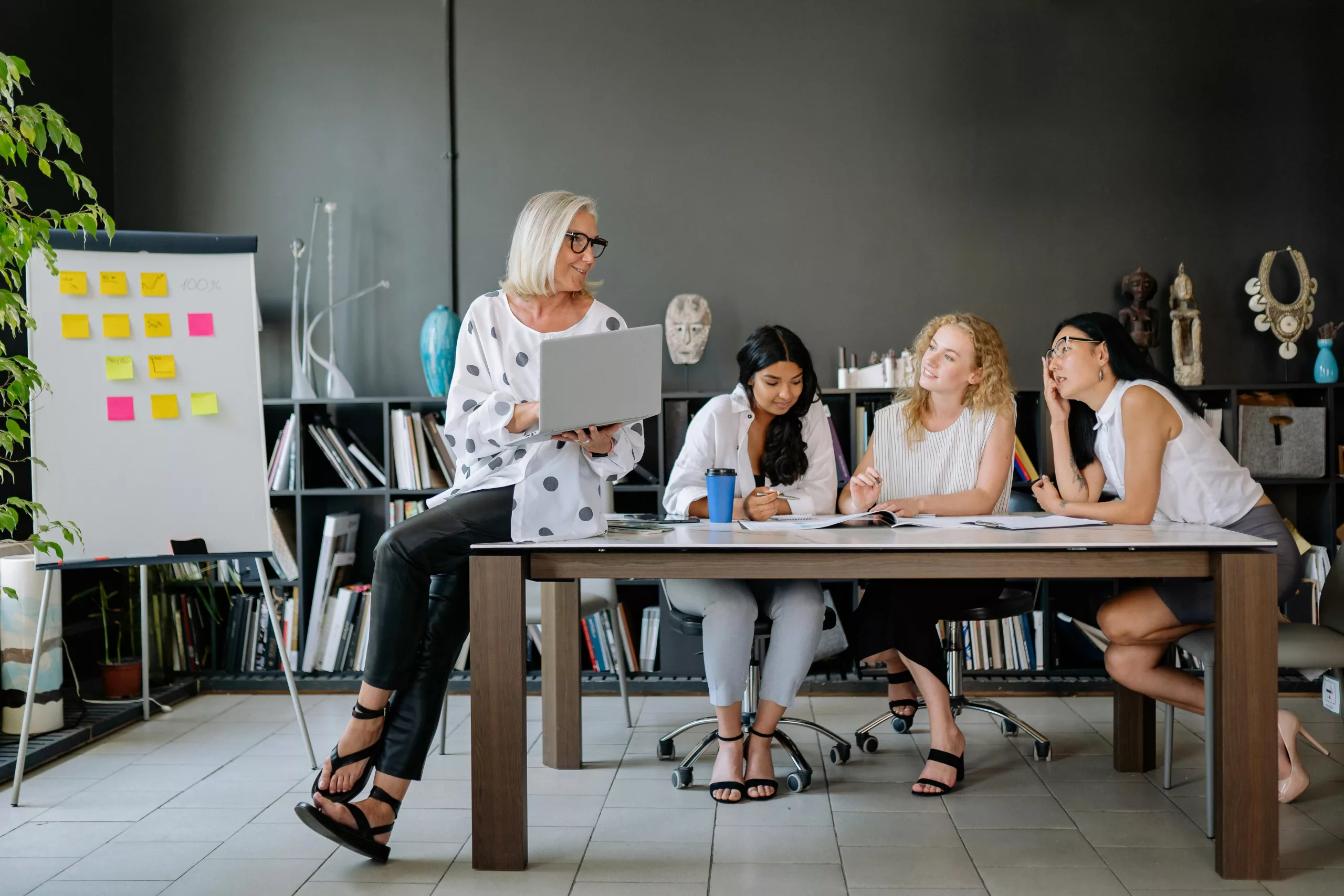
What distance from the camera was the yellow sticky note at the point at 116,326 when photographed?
9.42 ft

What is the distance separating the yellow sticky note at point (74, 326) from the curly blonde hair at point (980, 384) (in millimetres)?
2309

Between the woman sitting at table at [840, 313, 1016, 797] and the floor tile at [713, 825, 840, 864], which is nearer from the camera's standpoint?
the floor tile at [713, 825, 840, 864]

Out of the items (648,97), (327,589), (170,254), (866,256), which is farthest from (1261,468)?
(170,254)

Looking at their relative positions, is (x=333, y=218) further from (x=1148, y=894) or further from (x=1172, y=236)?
(x=1148, y=894)

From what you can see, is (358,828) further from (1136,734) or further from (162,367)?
(1136,734)

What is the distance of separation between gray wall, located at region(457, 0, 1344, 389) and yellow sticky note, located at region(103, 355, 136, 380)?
4.90ft

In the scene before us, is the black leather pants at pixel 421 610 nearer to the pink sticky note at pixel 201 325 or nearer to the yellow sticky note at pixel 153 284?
the pink sticky note at pixel 201 325

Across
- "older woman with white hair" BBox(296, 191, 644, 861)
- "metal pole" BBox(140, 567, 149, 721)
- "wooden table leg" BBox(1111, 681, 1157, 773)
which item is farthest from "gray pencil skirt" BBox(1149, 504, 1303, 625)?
"metal pole" BBox(140, 567, 149, 721)

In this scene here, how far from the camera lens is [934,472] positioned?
302 cm

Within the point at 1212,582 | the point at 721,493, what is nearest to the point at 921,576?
the point at 721,493

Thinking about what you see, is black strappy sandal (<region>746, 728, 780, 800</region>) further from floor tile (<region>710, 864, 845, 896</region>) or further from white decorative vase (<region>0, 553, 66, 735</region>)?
white decorative vase (<region>0, 553, 66, 735</region>)

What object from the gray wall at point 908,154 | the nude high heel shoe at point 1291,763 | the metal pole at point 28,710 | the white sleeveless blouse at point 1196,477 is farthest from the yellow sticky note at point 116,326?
the nude high heel shoe at point 1291,763

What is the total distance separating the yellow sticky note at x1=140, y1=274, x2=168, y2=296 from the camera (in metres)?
2.93

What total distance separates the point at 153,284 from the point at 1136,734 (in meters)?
2.97
